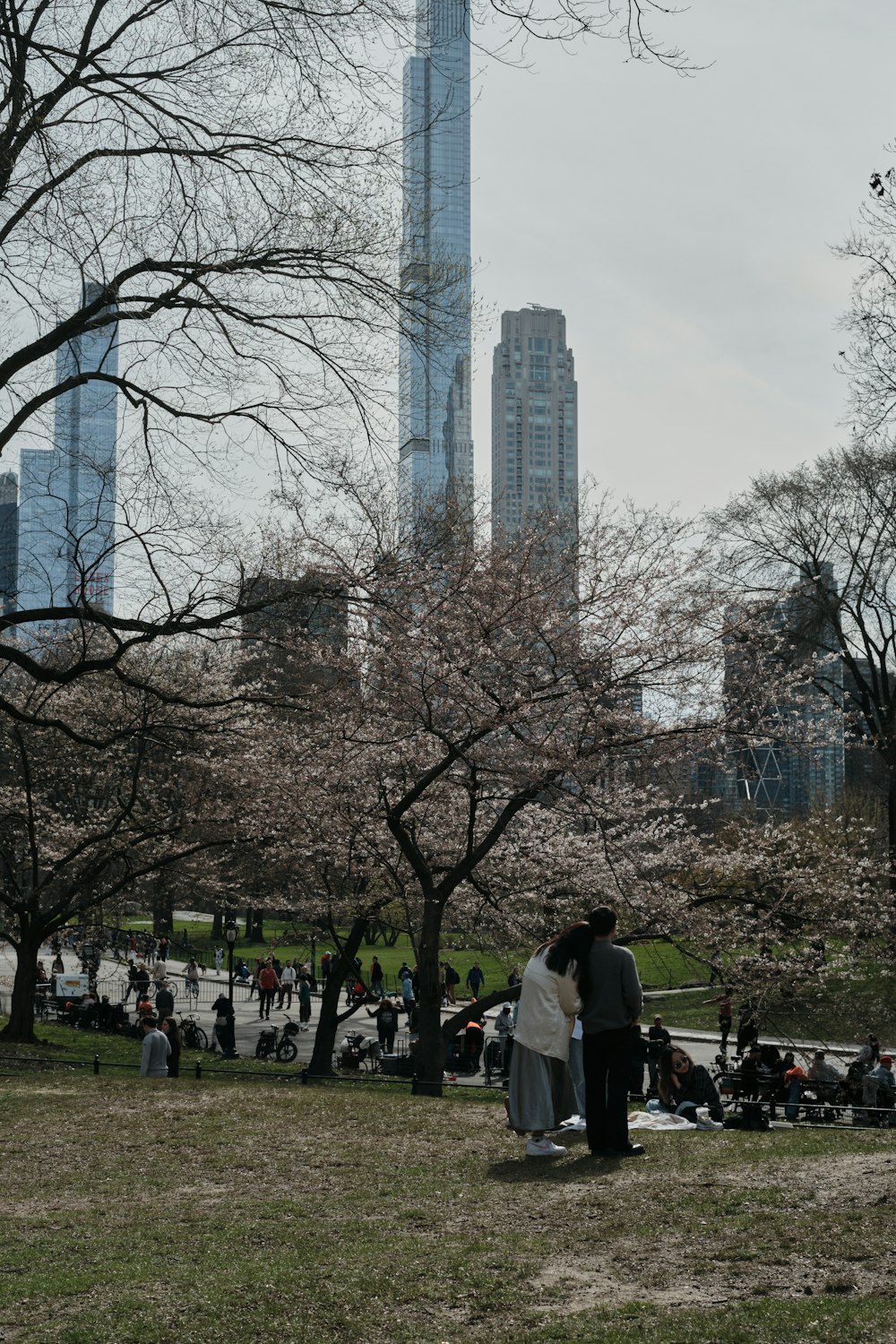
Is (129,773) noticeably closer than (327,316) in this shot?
No

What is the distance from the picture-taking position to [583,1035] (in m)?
8.05

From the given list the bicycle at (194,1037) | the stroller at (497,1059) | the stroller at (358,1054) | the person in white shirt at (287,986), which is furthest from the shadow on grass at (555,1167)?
the person in white shirt at (287,986)

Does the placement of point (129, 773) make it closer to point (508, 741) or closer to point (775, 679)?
point (508, 741)

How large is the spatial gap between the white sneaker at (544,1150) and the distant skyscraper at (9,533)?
311 inches

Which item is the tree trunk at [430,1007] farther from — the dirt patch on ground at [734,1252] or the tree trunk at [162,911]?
the tree trunk at [162,911]

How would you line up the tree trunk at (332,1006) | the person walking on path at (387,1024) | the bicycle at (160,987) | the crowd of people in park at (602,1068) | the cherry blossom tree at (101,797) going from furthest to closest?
the bicycle at (160,987) → the person walking on path at (387,1024) → the tree trunk at (332,1006) → the cherry blossom tree at (101,797) → the crowd of people in park at (602,1068)

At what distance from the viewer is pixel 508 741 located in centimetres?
1565

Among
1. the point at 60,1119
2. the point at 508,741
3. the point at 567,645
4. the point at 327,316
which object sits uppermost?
the point at 327,316

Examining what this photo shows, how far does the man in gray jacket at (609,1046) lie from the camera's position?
788 centimetres

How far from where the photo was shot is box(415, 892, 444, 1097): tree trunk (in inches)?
595

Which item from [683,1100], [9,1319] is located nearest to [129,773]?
[683,1100]

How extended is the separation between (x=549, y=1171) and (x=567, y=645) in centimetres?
836

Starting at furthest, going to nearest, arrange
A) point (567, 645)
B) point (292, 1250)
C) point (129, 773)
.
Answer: point (129, 773), point (567, 645), point (292, 1250)

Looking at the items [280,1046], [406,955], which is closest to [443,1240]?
[280,1046]
